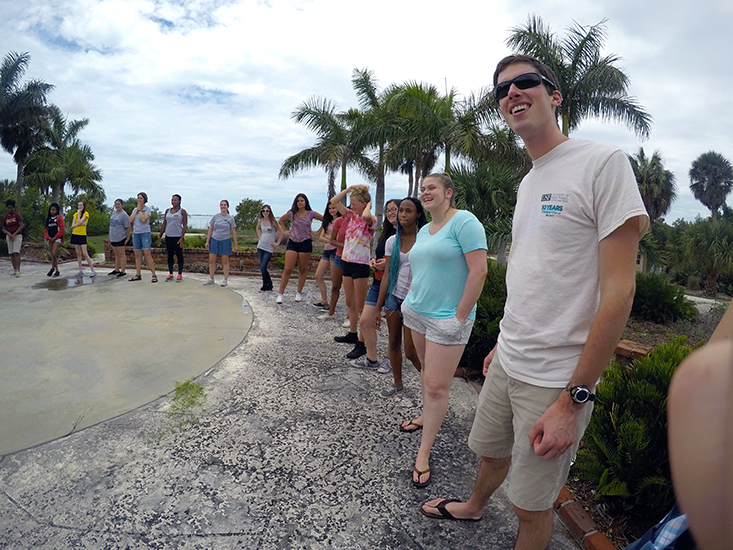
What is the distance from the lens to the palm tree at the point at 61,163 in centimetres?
2470

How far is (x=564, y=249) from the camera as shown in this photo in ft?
4.84

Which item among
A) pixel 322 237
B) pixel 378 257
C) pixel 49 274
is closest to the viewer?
pixel 378 257

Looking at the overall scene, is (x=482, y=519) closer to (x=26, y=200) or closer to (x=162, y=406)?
(x=162, y=406)

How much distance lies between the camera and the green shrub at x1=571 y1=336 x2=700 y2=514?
2143 mm

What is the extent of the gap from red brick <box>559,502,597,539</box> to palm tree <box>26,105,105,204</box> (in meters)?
29.8

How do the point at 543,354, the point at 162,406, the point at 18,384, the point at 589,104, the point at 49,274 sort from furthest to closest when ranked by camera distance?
the point at 589,104 < the point at 49,274 < the point at 18,384 < the point at 162,406 < the point at 543,354

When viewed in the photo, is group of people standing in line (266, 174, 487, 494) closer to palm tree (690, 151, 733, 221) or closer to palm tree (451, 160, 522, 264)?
palm tree (451, 160, 522, 264)

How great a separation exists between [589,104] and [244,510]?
45.1 ft

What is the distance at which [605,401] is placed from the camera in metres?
2.57

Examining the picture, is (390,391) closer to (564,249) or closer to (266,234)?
(564,249)

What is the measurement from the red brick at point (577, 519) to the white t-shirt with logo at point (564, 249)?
3.77ft

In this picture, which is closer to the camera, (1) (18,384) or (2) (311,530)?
(2) (311,530)

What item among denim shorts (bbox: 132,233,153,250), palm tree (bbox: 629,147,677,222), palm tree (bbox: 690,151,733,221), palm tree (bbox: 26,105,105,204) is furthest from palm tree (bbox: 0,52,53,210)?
palm tree (bbox: 690,151,733,221)

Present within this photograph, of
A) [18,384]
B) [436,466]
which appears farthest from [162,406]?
[436,466]
